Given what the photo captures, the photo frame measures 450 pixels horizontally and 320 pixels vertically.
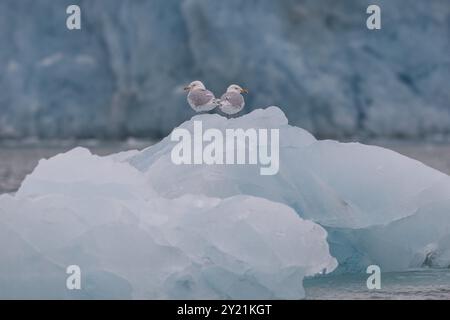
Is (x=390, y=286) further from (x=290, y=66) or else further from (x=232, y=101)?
(x=290, y=66)

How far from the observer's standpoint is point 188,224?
470 cm

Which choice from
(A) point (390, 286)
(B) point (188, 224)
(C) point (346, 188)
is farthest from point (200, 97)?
(A) point (390, 286)

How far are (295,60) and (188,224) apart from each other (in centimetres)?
1007

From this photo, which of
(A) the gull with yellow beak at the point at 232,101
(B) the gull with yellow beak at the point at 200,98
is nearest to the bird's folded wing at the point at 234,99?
(A) the gull with yellow beak at the point at 232,101

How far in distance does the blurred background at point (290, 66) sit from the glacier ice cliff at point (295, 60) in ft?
0.05

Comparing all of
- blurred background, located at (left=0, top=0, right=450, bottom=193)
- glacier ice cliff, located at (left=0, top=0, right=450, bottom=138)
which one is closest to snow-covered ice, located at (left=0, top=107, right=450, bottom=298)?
blurred background, located at (left=0, top=0, right=450, bottom=193)

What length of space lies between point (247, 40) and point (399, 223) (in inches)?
377

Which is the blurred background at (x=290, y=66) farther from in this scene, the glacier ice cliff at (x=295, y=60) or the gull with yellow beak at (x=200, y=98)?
the gull with yellow beak at (x=200, y=98)

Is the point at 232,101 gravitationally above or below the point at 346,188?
above

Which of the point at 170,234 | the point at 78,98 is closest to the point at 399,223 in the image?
the point at 170,234

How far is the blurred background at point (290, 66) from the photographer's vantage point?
14672 mm

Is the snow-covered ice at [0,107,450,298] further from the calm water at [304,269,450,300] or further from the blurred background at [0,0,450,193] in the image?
the blurred background at [0,0,450,193]

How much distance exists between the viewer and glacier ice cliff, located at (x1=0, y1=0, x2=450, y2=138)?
578 inches

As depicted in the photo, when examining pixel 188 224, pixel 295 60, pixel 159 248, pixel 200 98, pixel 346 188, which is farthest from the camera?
pixel 295 60
